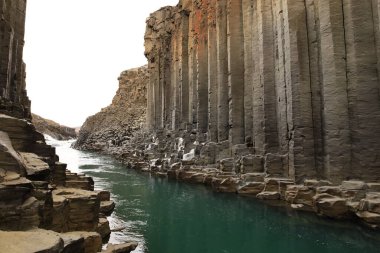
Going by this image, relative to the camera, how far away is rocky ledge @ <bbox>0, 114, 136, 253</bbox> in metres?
5.87

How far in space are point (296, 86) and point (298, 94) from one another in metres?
0.45

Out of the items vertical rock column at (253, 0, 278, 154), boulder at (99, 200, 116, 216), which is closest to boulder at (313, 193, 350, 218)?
vertical rock column at (253, 0, 278, 154)

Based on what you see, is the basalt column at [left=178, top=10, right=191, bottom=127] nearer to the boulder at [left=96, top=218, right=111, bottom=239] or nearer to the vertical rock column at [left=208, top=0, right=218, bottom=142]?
the vertical rock column at [left=208, top=0, right=218, bottom=142]

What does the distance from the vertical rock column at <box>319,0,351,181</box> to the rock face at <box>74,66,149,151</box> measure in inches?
1940

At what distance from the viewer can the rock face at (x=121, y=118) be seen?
66.9 meters

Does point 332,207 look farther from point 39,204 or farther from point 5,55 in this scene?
point 5,55

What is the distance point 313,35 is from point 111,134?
60.7 m

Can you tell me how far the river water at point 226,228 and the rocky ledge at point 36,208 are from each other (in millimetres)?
1812

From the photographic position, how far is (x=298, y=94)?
1625 cm

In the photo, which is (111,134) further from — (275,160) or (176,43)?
(275,160)

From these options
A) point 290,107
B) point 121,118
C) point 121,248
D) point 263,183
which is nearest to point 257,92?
point 290,107

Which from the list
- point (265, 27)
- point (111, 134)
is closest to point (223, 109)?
point (265, 27)

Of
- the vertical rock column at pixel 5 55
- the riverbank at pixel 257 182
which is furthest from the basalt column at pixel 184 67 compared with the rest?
the vertical rock column at pixel 5 55

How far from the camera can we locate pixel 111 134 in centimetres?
7188
